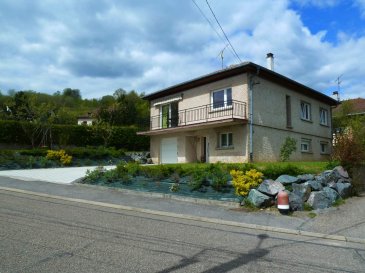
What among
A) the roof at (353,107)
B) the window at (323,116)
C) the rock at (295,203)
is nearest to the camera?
the rock at (295,203)

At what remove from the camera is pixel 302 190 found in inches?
409

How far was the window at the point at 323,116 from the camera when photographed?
85.0ft

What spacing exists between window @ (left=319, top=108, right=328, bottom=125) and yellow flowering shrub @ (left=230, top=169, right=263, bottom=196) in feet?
54.4

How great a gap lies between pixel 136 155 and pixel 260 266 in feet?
75.5

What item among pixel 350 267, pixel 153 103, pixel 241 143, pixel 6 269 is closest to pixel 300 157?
pixel 241 143

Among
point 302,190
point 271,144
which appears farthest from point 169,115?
point 302,190

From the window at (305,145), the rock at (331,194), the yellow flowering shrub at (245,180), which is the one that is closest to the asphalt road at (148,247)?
the yellow flowering shrub at (245,180)

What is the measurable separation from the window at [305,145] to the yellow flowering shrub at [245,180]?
12999mm

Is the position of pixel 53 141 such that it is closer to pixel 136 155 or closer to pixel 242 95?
pixel 136 155

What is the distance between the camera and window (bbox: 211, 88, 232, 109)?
20.1 meters

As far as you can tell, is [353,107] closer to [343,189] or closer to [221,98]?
[221,98]

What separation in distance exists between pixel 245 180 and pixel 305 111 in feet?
49.2

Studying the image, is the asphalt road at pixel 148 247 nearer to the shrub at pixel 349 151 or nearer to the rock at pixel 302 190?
the rock at pixel 302 190

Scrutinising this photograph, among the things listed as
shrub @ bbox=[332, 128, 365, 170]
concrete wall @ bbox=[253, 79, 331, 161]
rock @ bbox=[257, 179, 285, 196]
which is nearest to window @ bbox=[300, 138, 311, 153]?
concrete wall @ bbox=[253, 79, 331, 161]
